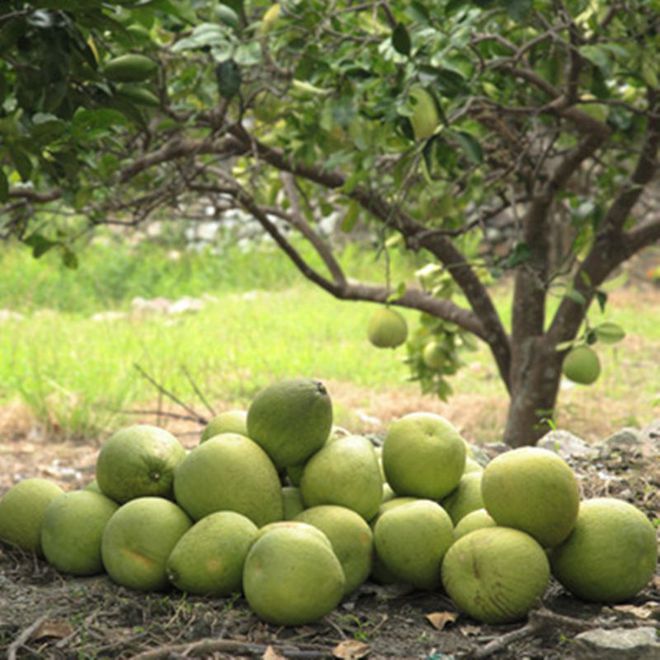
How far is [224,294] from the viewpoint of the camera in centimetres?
956

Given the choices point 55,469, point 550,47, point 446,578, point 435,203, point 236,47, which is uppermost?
point 550,47

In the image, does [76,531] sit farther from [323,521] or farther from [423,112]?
[423,112]

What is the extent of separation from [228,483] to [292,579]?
1.01 ft

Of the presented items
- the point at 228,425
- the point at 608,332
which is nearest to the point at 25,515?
the point at 228,425

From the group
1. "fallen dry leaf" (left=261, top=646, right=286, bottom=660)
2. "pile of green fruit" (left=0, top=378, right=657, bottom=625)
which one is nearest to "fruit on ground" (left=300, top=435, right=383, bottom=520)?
"pile of green fruit" (left=0, top=378, right=657, bottom=625)

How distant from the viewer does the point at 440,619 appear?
2080mm

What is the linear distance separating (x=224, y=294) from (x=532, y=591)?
25.2 feet

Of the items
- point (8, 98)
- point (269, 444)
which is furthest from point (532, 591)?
point (8, 98)

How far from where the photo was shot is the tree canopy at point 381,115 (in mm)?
2436

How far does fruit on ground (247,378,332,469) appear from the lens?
227 centimetres

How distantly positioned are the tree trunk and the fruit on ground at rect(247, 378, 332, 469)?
2.13 meters

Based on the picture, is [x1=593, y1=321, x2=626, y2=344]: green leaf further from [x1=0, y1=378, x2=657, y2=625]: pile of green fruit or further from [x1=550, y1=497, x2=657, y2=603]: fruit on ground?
[x1=550, y1=497, x2=657, y2=603]: fruit on ground

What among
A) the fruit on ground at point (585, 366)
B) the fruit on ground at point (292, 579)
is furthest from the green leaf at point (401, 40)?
the fruit on ground at point (585, 366)

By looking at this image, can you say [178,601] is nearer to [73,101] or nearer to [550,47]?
[73,101]
